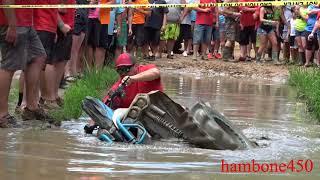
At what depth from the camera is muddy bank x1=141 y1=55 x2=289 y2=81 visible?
1306cm

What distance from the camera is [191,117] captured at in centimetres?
549

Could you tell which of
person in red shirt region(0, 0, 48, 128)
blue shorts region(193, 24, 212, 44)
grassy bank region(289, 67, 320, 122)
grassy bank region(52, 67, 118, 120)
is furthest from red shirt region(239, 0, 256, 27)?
person in red shirt region(0, 0, 48, 128)

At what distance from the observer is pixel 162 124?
5.79 m

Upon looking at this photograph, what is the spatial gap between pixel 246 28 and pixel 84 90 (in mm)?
8409

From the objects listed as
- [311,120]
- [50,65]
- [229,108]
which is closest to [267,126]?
[311,120]

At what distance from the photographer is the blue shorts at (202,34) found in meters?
15.1

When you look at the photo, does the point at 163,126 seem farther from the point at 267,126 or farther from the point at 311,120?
the point at 311,120

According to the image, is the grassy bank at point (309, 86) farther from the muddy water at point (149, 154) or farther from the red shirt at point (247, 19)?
the red shirt at point (247, 19)

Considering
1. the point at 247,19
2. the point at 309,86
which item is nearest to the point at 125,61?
the point at 309,86

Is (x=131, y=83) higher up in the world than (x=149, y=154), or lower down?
higher up

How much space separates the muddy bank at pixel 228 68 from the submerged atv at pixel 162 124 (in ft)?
23.1

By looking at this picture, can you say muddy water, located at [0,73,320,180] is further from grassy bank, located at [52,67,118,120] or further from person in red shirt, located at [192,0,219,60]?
person in red shirt, located at [192,0,219,60]

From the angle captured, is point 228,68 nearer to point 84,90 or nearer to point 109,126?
point 84,90

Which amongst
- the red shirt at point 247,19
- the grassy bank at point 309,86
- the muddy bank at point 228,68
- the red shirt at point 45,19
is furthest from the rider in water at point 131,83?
the red shirt at point 247,19
